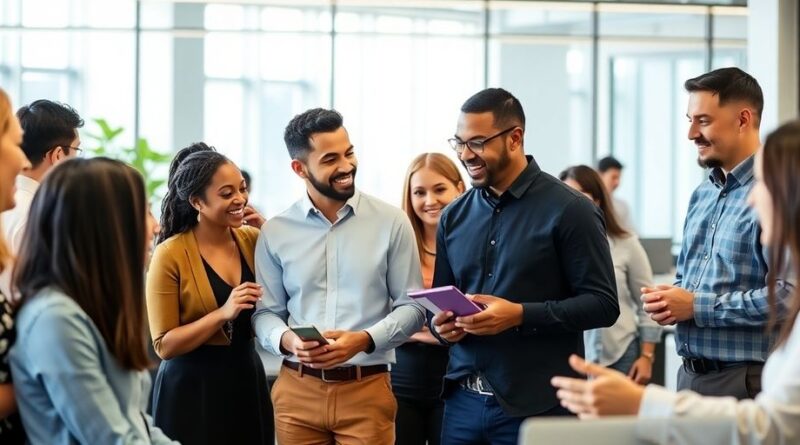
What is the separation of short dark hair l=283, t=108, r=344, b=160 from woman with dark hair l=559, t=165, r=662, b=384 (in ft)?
6.63

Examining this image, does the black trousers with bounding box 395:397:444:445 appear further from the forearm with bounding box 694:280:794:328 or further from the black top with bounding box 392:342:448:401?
the forearm with bounding box 694:280:794:328

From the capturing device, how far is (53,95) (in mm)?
13688

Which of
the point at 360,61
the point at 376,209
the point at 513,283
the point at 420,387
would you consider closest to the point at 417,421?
the point at 420,387

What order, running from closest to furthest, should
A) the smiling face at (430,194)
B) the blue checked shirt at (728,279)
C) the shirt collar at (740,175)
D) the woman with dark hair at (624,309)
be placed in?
the blue checked shirt at (728,279) < the shirt collar at (740,175) < the smiling face at (430,194) < the woman with dark hair at (624,309)

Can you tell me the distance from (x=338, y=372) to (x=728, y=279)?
4.17 ft

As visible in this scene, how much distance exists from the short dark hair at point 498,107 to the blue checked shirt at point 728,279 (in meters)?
0.66

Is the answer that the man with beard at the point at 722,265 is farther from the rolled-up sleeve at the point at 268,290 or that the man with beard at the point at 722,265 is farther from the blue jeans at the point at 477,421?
the rolled-up sleeve at the point at 268,290

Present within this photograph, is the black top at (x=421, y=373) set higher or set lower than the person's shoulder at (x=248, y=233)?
lower

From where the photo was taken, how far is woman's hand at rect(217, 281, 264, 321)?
11.2 ft

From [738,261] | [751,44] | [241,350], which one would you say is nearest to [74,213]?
[241,350]

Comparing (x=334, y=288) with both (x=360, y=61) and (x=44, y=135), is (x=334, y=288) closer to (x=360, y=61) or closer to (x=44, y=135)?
(x=44, y=135)

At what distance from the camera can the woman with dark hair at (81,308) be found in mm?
2285

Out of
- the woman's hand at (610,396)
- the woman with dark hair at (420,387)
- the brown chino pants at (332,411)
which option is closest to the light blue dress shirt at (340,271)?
the brown chino pants at (332,411)

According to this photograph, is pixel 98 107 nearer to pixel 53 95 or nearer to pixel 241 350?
pixel 53 95
